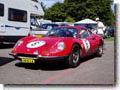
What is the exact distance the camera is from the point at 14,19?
9.25 m

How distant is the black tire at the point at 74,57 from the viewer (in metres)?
4.84

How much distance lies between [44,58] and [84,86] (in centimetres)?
123

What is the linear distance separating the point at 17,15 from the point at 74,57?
540cm

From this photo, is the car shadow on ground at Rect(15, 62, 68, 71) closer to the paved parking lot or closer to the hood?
the paved parking lot

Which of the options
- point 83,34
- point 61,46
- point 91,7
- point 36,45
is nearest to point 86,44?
point 83,34

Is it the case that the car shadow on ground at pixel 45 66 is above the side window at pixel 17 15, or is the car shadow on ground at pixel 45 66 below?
below

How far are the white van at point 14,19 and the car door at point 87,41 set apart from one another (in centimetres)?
416

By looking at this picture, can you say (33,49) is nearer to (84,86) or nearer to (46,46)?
(46,46)

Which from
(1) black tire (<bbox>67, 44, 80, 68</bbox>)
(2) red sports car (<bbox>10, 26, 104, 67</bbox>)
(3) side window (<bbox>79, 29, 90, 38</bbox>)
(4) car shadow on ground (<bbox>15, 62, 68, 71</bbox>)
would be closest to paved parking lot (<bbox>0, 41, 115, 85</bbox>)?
(4) car shadow on ground (<bbox>15, 62, 68, 71</bbox>)

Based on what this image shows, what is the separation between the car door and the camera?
5.55 m

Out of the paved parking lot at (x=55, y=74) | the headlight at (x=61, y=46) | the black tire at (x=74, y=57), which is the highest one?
the headlight at (x=61, y=46)

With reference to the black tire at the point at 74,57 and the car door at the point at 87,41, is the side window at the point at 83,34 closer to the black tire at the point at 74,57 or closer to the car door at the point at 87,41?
the car door at the point at 87,41

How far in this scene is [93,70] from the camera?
4.82 m

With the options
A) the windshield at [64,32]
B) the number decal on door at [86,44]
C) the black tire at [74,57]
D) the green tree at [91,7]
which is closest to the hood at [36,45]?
the black tire at [74,57]
